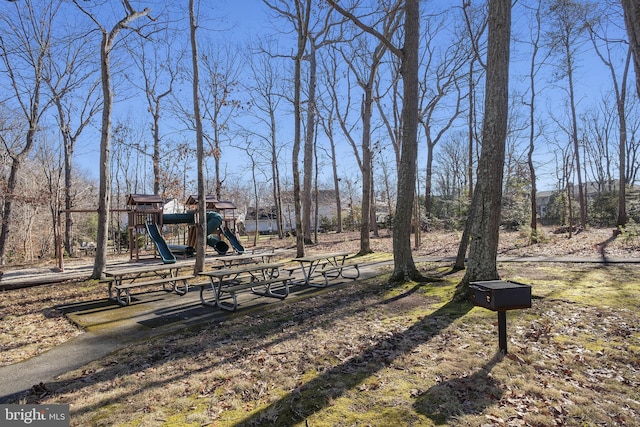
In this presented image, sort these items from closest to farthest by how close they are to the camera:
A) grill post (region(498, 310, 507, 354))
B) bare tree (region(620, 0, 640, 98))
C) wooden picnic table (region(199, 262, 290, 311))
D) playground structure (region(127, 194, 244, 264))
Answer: bare tree (region(620, 0, 640, 98)) < grill post (region(498, 310, 507, 354)) < wooden picnic table (region(199, 262, 290, 311)) < playground structure (region(127, 194, 244, 264))

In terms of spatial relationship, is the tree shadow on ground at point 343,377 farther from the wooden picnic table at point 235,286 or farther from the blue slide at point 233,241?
the blue slide at point 233,241

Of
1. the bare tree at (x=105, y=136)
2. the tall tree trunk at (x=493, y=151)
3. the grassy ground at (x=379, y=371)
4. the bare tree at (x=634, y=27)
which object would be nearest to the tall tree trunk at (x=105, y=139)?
the bare tree at (x=105, y=136)

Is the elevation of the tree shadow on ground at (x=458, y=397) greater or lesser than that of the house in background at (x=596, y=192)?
lesser

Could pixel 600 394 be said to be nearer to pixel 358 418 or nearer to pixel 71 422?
pixel 358 418

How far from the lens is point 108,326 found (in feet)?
17.4

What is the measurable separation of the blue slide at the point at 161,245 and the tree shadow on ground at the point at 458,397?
11.3 metres

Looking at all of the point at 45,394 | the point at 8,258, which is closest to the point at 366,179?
the point at 45,394

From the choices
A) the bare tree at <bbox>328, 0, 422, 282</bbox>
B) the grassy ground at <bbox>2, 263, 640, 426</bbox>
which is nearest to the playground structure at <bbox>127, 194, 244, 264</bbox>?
the grassy ground at <bbox>2, 263, 640, 426</bbox>

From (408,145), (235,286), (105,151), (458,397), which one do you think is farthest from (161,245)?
(458,397)

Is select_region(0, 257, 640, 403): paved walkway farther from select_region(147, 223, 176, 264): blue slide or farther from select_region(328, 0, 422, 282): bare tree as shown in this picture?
select_region(147, 223, 176, 264): blue slide

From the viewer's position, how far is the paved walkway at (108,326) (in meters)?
3.61

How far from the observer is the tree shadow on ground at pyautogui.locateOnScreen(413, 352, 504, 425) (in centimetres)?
275

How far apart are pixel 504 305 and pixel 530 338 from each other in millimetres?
1062

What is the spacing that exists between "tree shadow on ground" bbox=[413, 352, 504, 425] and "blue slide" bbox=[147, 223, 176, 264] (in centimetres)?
1133
